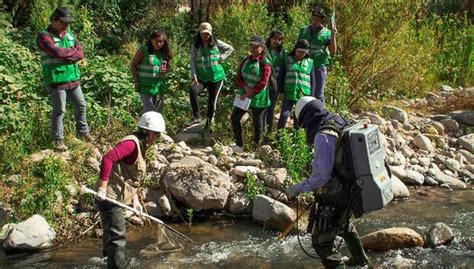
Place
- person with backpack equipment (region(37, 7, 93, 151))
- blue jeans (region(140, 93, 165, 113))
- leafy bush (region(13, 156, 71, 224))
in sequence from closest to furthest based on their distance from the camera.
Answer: leafy bush (region(13, 156, 71, 224)) < person with backpack equipment (region(37, 7, 93, 151)) < blue jeans (region(140, 93, 165, 113))

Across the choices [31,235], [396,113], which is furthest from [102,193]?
[396,113]

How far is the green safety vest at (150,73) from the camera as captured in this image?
7.93 metres

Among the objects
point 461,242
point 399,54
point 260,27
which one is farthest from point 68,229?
point 399,54

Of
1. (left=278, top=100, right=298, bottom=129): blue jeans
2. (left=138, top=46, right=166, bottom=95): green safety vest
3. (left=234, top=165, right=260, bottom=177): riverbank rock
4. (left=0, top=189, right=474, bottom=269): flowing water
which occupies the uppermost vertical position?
(left=138, top=46, right=166, bottom=95): green safety vest

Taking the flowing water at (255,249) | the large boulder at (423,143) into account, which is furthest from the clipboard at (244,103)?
the large boulder at (423,143)

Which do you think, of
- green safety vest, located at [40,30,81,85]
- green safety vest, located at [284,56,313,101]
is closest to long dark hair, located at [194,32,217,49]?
green safety vest, located at [284,56,313,101]

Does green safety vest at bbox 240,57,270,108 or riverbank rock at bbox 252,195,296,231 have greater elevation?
green safety vest at bbox 240,57,270,108

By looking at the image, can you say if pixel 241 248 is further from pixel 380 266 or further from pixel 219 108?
pixel 219 108

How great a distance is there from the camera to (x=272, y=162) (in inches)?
317

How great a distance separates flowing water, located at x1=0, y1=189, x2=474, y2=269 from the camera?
5938mm

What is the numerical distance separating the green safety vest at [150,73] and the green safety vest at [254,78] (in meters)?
1.09

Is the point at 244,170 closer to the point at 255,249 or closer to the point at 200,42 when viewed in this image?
the point at 255,249

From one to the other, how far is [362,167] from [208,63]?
3.96 meters

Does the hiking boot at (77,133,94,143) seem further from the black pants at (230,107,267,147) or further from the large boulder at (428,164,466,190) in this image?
the large boulder at (428,164,466,190)
